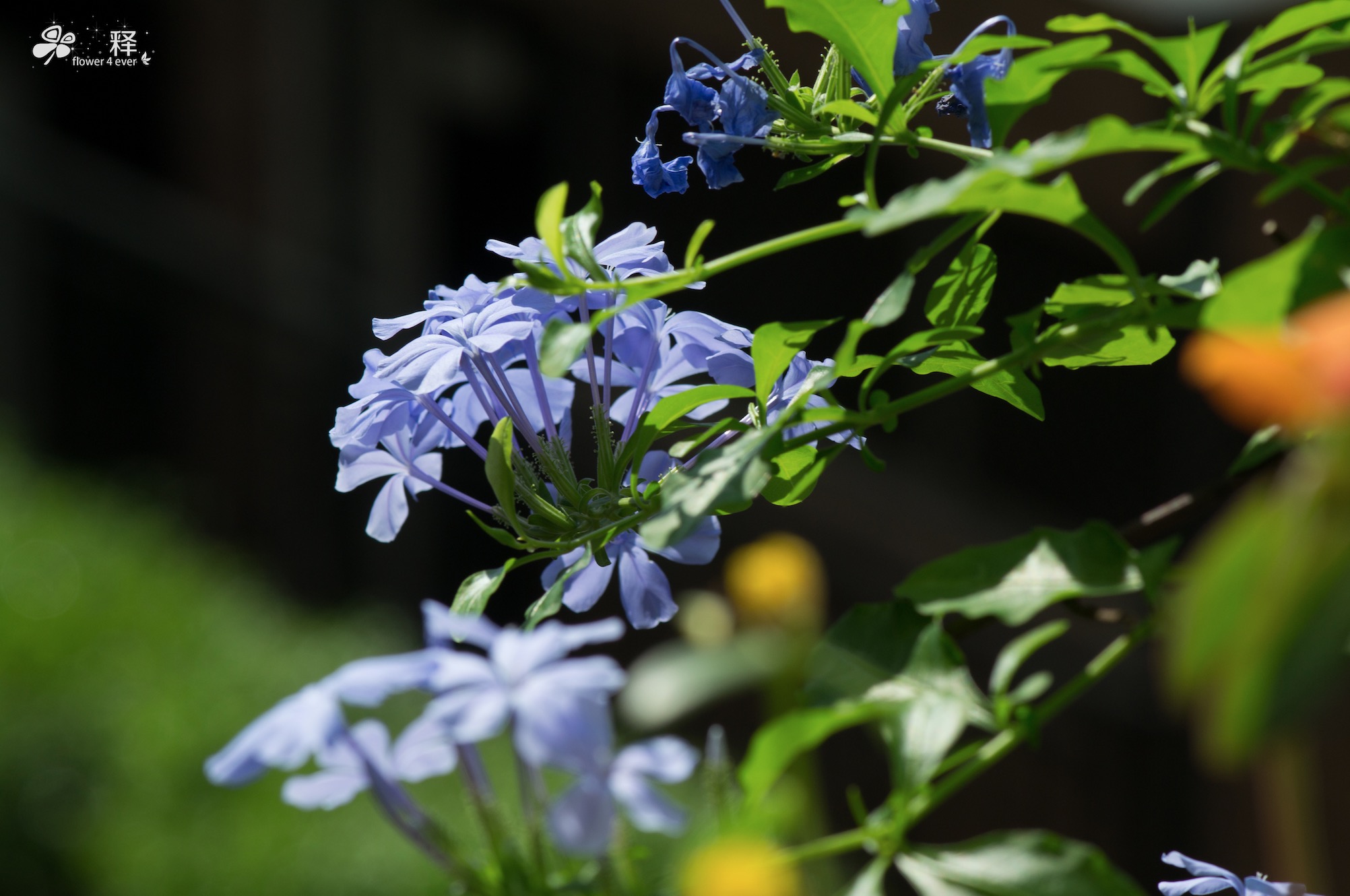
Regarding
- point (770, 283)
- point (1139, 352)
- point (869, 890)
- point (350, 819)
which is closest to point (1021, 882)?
point (869, 890)

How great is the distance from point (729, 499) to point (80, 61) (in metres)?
4.65

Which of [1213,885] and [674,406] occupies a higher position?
[674,406]

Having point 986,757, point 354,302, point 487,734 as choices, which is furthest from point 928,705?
point 354,302

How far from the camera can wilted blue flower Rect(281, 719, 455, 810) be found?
15.8 inches

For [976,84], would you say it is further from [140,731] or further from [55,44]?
[55,44]

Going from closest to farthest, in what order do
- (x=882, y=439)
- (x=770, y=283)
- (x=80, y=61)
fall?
1. (x=770, y=283)
2. (x=882, y=439)
3. (x=80, y=61)

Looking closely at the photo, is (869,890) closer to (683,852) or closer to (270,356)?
(683,852)

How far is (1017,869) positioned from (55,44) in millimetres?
3986

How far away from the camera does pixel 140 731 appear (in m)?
2.56

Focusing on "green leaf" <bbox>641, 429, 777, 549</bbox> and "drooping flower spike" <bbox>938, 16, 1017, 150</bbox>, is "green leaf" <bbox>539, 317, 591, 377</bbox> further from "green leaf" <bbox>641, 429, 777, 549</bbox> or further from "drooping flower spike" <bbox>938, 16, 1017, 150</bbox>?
"drooping flower spike" <bbox>938, 16, 1017, 150</bbox>

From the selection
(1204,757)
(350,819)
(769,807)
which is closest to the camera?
(1204,757)

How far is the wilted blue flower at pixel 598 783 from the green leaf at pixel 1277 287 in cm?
19

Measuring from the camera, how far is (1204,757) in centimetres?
21

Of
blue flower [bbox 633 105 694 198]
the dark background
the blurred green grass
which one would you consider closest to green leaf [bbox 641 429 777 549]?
blue flower [bbox 633 105 694 198]
